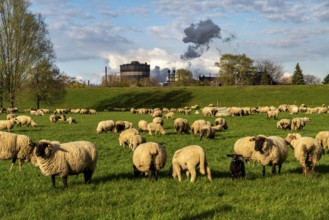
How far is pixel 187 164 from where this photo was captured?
11602 millimetres

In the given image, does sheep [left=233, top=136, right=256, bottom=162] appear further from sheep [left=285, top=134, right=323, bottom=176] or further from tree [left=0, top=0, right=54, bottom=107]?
tree [left=0, top=0, right=54, bottom=107]

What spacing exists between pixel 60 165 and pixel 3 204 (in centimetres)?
207

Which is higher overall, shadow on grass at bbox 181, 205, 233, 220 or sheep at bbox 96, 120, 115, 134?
sheep at bbox 96, 120, 115, 134

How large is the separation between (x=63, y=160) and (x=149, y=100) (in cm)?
7864

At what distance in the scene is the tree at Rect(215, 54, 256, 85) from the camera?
125m

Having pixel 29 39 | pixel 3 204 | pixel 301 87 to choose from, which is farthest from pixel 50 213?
pixel 301 87

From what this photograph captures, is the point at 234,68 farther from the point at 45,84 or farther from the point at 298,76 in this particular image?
the point at 45,84

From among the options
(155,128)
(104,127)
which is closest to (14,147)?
(155,128)

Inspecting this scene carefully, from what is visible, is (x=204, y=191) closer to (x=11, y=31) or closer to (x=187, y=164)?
(x=187, y=164)

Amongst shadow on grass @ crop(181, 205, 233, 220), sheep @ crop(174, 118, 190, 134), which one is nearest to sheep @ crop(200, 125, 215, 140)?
sheep @ crop(174, 118, 190, 134)

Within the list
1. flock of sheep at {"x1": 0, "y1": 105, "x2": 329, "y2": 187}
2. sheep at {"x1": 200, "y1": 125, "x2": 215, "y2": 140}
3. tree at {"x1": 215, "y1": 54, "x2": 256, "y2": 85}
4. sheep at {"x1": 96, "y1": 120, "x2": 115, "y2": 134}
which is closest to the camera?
flock of sheep at {"x1": 0, "y1": 105, "x2": 329, "y2": 187}

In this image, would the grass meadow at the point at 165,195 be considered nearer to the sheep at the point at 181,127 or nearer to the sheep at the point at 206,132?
the sheep at the point at 206,132

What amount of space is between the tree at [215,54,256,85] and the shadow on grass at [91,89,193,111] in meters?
34.0

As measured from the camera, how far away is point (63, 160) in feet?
35.9
